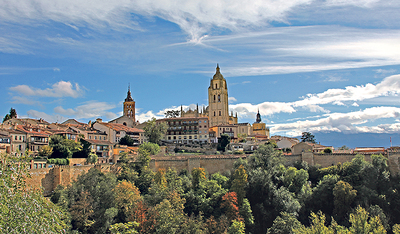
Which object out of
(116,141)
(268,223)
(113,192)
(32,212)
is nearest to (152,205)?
(113,192)

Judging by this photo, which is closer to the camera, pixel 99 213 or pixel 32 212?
pixel 32 212

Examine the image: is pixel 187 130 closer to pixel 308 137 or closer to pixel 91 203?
pixel 308 137

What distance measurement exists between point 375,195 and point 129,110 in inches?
2991

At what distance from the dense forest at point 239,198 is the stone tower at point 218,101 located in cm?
5411

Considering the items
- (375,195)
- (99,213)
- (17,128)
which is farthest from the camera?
(17,128)

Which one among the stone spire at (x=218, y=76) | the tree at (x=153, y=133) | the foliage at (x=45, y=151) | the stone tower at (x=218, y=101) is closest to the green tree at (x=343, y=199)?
the foliage at (x=45, y=151)

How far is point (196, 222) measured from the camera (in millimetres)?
37000

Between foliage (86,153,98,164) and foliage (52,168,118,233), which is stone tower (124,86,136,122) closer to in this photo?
foliage (86,153,98,164)

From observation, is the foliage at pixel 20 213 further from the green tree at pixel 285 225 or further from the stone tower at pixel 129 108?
the stone tower at pixel 129 108

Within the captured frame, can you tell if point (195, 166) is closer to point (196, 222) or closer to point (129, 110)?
point (196, 222)

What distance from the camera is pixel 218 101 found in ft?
Answer: 343

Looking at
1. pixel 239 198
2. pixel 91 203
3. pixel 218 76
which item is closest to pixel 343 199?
pixel 239 198

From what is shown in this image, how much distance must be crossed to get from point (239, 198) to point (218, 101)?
64535mm

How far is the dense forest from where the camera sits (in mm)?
35281
